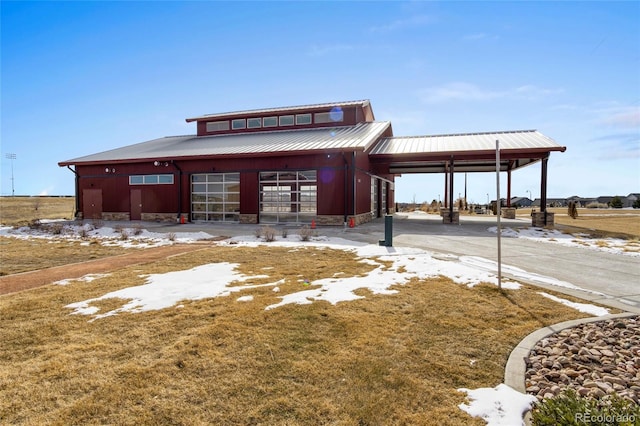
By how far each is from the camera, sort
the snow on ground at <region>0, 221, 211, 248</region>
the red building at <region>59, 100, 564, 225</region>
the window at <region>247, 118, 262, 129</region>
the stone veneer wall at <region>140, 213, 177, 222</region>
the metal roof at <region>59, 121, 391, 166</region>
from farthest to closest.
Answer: the window at <region>247, 118, 262, 129</region>
the stone veneer wall at <region>140, 213, 177, 222</region>
the metal roof at <region>59, 121, 391, 166</region>
the red building at <region>59, 100, 564, 225</region>
the snow on ground at <region>0, 221, 211, 248</region>

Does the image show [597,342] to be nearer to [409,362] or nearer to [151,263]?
[409,362]

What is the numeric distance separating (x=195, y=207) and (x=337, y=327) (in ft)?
64.0

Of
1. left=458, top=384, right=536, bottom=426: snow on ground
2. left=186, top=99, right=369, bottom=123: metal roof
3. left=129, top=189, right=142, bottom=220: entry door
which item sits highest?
left=186, top=99, right=369, bottom=123: metal roof

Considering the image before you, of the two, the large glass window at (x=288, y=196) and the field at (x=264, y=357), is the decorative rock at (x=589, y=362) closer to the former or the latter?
the field at (x=264, y=357)

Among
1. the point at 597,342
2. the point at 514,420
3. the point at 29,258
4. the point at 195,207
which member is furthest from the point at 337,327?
the point at 195,207

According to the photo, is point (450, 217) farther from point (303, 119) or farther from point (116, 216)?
point (116, 216)

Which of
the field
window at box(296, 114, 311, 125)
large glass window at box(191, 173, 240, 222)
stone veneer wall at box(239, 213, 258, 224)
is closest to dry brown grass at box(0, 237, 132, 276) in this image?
the field

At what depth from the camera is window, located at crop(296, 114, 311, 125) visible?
2520 centimetres

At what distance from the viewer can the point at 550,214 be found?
57.1 ft

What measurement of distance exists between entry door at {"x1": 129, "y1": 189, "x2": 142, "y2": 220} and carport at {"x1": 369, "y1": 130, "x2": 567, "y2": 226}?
53.2ft

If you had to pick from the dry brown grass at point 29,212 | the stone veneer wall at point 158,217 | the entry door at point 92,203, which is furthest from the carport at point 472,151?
the dry brown grass at point 29,212

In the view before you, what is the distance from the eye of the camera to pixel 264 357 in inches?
147

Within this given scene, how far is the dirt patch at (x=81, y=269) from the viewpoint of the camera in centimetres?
705

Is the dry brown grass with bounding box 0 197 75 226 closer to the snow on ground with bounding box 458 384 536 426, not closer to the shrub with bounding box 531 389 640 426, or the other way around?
the snow on ground with bounding box 458 384 536 426
